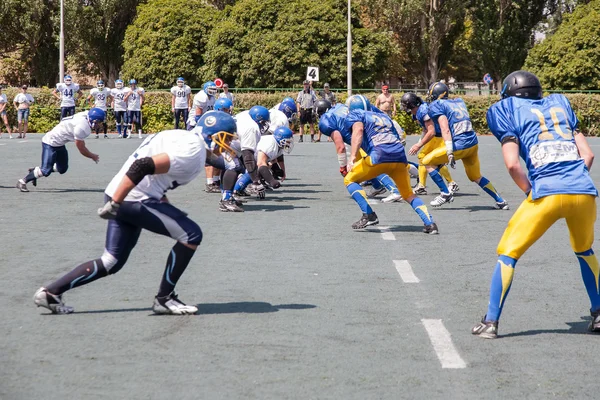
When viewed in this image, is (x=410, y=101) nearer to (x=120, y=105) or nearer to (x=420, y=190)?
(x=420, y=190)

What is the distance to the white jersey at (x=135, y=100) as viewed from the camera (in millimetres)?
31641

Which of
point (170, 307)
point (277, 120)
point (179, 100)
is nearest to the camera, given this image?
point (170, 307)

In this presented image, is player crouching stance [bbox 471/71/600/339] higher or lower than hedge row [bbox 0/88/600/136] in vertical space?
higher

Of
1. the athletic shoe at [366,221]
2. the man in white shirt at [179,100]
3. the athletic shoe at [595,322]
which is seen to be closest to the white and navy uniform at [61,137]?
the athletic shoe at [366,221]

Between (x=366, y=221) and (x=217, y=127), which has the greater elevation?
(x=217, y=127)

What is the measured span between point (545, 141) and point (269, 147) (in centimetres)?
854

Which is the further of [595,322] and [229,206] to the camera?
[229,206]

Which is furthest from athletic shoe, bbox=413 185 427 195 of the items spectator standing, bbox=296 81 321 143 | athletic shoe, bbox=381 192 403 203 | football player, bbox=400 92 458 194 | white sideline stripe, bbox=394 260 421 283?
spectator standing, bbox=296 81 321 143

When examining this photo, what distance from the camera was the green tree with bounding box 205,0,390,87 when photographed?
1813 inches

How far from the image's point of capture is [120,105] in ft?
105

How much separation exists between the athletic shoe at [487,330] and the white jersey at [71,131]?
9.37 metres

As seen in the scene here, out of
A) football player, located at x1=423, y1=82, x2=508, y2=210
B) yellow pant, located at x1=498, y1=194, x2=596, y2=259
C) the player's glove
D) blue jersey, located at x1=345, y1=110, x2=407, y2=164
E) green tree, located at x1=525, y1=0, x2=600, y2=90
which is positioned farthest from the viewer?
green tree, located at x1=525, y1=0, x2=600, y2=90

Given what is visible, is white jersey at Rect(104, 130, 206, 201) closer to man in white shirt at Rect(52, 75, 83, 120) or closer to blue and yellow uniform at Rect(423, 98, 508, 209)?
blue and yellow uniform at Rect(423, 98, 508, 209)

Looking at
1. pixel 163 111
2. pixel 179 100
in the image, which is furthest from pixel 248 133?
pixel 163 111
